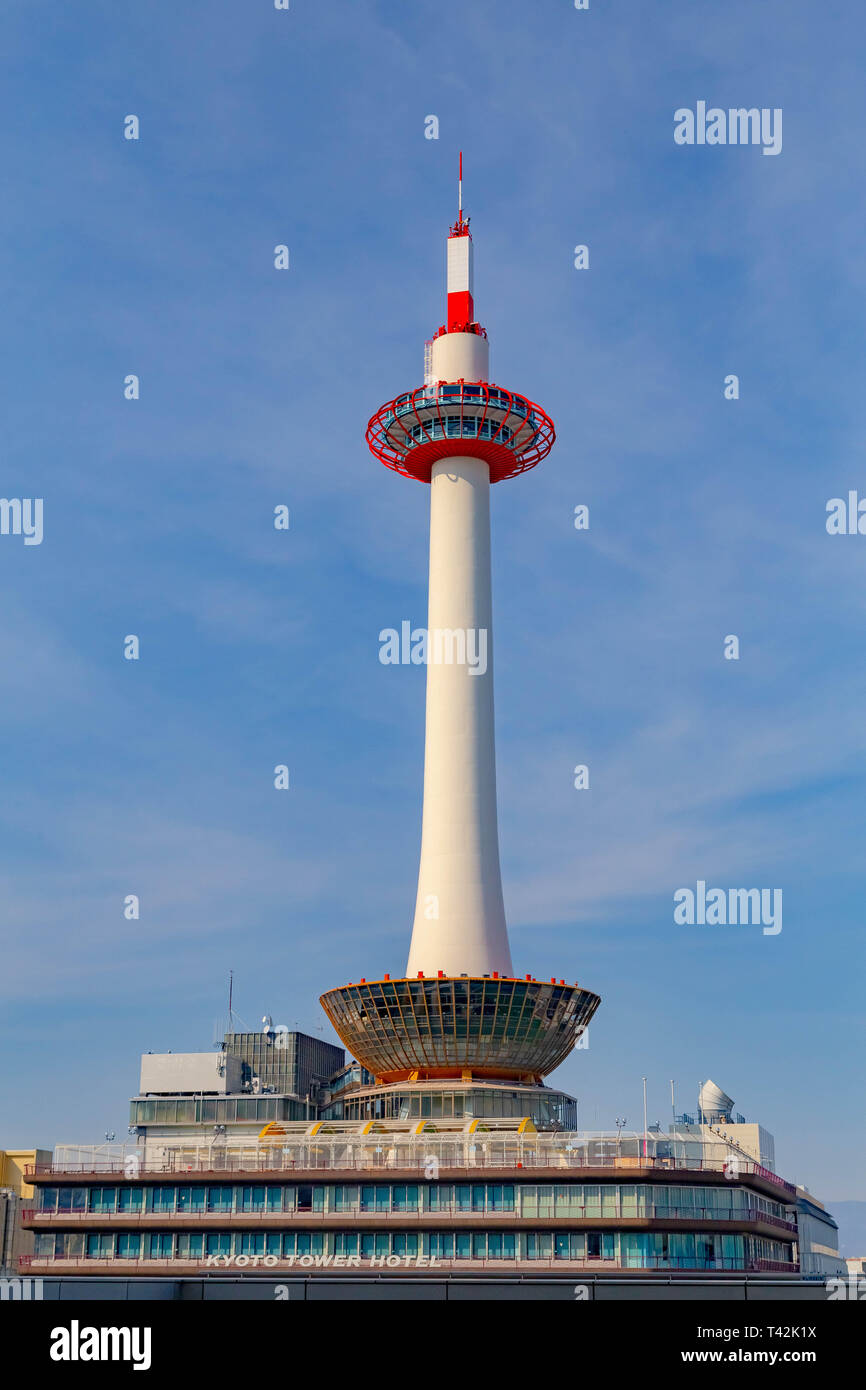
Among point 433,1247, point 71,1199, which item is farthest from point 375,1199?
point 71,1199

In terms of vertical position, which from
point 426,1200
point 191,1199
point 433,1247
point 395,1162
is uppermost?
point 395,1162

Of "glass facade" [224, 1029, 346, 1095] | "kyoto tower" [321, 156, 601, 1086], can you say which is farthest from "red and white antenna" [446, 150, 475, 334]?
"glass facade" [224, 1029, 346, 1095]

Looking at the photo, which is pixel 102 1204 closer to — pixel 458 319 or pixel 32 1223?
pixel 32 1223

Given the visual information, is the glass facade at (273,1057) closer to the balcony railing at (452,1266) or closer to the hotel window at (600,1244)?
the balcony railing at (452,1266)

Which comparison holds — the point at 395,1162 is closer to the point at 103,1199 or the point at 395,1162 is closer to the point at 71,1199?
the point at 103,1199

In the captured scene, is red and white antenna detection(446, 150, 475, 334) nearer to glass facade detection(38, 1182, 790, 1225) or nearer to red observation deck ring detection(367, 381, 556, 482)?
red observation deck ring detection(367, 381, 556, 482)

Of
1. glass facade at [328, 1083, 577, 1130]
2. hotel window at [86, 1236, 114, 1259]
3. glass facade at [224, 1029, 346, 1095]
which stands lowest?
hotel window at [86, 1236, 114, 1259]
